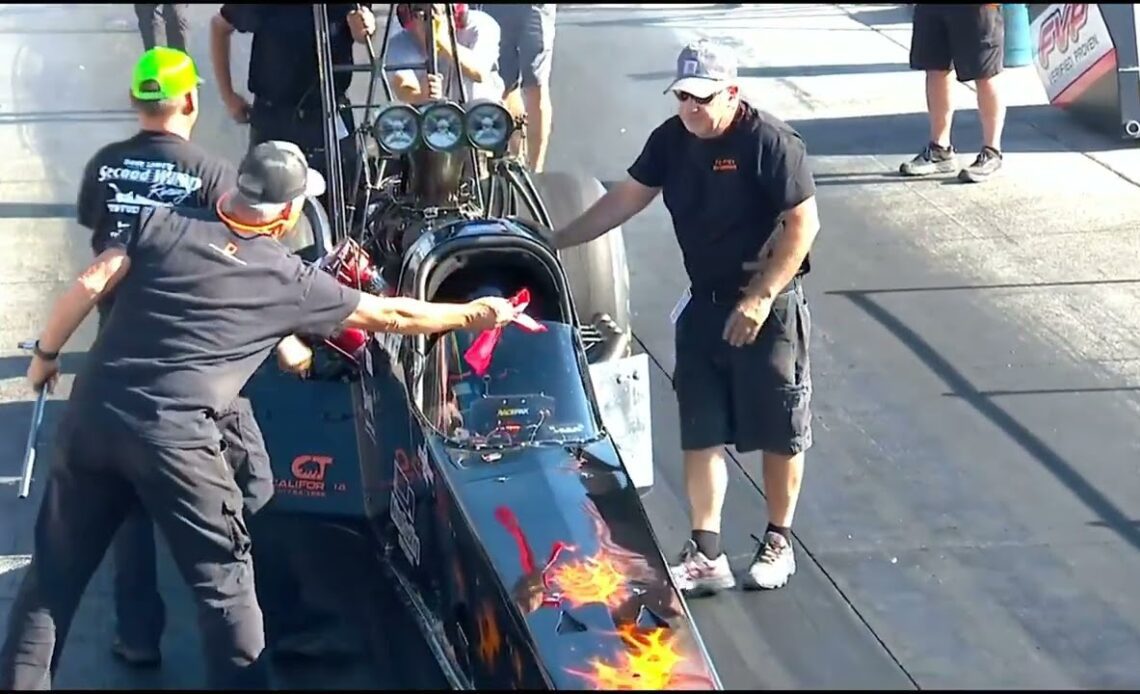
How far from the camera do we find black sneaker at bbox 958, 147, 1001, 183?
10.8 m

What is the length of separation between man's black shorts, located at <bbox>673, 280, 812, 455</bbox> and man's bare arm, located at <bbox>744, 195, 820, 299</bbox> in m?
0.16

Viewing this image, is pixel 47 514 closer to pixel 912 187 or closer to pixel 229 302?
pixel 229 302

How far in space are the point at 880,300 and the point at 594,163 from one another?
10.8 ft

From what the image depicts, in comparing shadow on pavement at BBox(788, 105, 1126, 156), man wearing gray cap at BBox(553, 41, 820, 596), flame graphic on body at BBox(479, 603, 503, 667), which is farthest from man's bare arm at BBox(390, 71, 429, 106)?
flame graphic on body at BBox(479, 603, 503, 667)

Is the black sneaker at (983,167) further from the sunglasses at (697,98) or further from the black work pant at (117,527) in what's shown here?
the black work pant at (117,527)

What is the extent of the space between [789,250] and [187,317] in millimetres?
1973

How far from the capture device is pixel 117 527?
4910 millimetres

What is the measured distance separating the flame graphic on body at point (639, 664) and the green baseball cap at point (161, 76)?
2.16 meters

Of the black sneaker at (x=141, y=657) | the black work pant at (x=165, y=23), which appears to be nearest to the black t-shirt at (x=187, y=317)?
the black sneaker at (x=141, y=657)

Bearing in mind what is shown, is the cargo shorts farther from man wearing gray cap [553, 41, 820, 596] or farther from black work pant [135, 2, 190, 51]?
man wearing gray cap [553, 41, 820, 596]

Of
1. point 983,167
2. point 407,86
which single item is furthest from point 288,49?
point 983,167

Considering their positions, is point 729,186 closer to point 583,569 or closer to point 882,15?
point 583,569

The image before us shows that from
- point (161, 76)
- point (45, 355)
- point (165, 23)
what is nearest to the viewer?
point (45, 355)

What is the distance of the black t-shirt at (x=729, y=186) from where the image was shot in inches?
215
